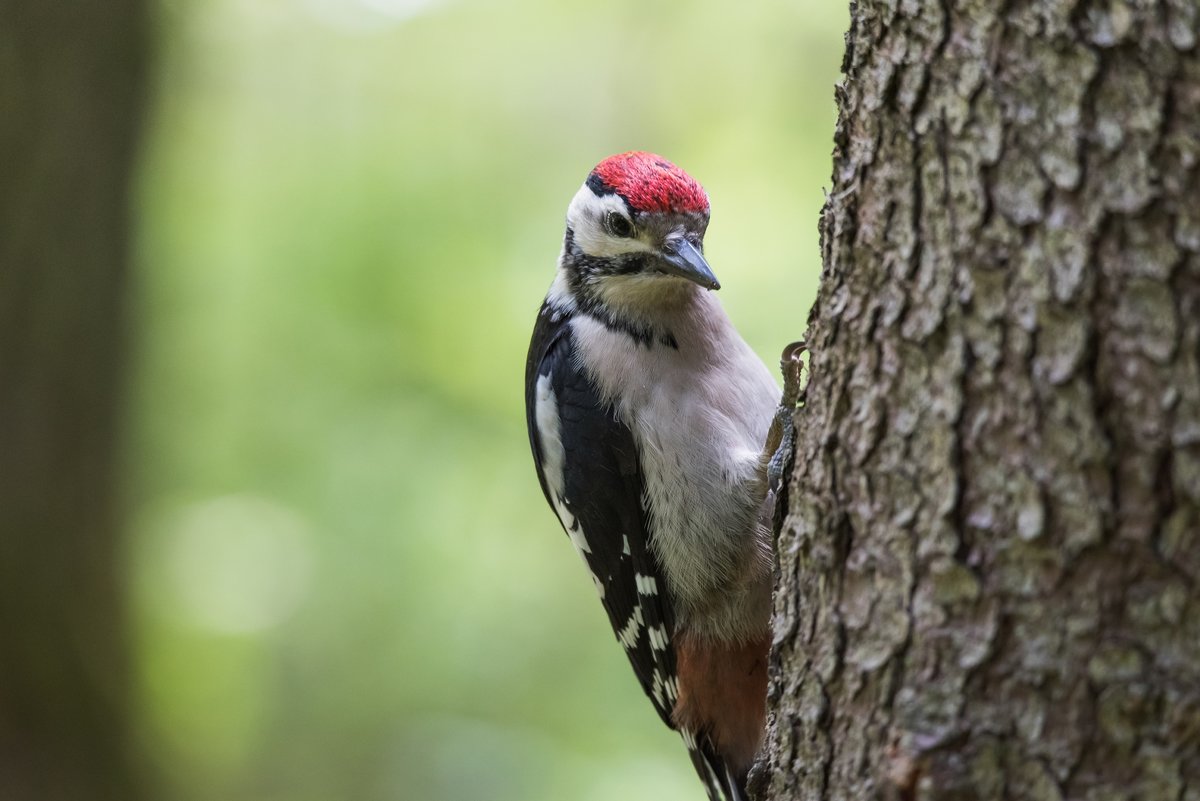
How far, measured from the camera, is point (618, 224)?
2.59m

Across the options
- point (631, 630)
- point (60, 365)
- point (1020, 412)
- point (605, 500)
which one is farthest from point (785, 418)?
point (60, 365)

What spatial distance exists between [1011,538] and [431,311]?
3445 mm

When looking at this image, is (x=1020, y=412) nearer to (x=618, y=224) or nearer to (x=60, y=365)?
(x=618, y=224)

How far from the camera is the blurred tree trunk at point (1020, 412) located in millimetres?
1263

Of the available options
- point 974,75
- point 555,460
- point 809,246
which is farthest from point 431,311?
point 974,75

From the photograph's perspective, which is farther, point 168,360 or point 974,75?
point 168,360

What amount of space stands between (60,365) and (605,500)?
1.84 m

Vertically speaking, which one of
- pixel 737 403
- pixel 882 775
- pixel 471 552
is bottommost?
pixel 471 552

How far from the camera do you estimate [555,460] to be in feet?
9.01

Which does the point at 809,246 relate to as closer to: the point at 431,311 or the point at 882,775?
the point at 431,311

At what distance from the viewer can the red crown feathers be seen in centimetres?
251

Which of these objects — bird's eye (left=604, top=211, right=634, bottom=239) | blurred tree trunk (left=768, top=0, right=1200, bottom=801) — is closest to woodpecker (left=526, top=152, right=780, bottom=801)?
bird's eye (left=604, top=211, right=634, bottom=239)

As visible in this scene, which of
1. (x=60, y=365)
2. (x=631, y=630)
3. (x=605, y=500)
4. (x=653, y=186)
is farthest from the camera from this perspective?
(x=60, y=365)

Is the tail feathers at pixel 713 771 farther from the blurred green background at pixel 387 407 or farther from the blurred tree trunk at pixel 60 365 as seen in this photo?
the blurred tree trunk at pixel 60 365
